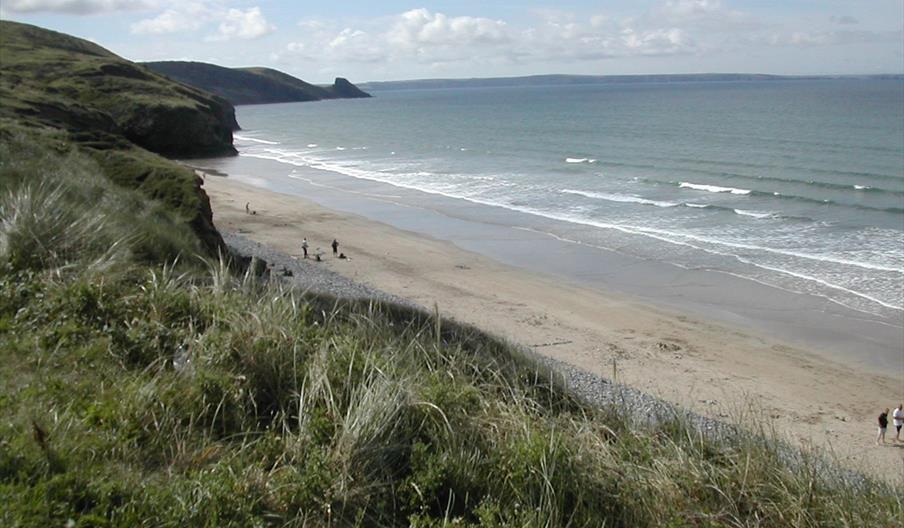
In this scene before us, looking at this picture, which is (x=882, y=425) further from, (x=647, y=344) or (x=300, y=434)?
(x=300, y=434)

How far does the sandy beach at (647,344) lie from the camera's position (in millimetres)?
13961

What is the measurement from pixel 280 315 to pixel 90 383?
1.48m

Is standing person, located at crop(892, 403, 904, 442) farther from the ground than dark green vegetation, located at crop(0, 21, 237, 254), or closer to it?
closer to it

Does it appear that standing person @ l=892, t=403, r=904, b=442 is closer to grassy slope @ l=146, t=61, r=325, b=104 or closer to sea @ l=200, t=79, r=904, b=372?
sea @ l=200, t=79, r=904, b=372

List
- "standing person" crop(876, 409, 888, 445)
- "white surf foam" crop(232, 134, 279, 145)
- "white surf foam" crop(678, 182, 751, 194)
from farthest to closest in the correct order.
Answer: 1. "white surf foam" crop(232, 134, 279, 145)
2. "white surf foam" crop(678, 182, 751, 194)
3. "standing person" crop(876, 409, 888, 445)

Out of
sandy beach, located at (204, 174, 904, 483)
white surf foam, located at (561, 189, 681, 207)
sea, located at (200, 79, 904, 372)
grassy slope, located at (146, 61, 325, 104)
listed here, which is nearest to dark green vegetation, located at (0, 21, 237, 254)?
sea, located at (200, 79, 904, 372)

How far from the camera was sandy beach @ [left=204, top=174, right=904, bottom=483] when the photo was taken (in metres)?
14.0

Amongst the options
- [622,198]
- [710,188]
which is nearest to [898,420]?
[622,198]

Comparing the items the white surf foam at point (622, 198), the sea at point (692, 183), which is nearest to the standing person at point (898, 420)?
the sea at point (692, 183)

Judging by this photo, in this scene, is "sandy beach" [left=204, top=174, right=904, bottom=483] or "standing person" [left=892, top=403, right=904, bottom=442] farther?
"sandy beach" [left=204, top=174, right=904, bottom=483]

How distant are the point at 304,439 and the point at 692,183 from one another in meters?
39.5

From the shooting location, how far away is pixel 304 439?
4.48 metres

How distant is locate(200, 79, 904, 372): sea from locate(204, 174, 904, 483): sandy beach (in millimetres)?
3815

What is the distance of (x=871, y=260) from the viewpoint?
960 inches
